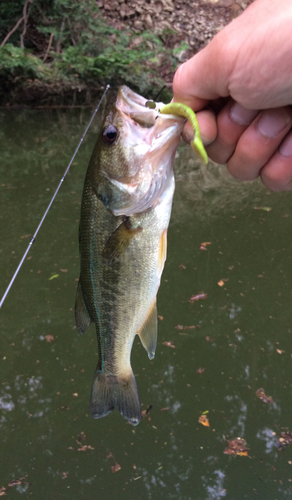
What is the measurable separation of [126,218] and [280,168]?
2.37 feet

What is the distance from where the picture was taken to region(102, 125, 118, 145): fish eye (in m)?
1.55

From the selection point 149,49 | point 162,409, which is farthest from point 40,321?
point 149,49

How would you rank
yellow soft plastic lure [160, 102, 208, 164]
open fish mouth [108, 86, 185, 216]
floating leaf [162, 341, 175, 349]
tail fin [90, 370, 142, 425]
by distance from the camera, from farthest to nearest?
floating leaf [162, 341, 175, 349], tail fin [90, 370, 142, 425], open fish mouth [108, 86, 185, 216], yellow soft plastic lure [160, 102, 208, 164]

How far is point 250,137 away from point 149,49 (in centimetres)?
1176

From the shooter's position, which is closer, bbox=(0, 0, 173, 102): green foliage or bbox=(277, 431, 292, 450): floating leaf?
bbox=(277, 431, 292, 450): floating leaf

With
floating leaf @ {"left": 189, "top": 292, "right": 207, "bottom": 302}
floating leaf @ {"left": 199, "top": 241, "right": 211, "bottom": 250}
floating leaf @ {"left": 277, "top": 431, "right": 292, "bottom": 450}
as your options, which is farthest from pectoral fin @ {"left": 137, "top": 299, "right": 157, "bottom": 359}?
floating leaf @ {"left": 199, "top": 241, "right": 211, "bottom": 250}

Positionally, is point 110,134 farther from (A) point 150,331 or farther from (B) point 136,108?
(A) point 150,331

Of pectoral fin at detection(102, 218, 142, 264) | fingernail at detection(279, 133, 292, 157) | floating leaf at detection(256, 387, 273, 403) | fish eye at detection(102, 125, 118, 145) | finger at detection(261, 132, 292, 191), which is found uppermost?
fish eye at detection(102, 125, 118, 145)

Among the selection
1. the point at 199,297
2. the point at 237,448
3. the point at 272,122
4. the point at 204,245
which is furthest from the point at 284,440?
the point at 272,122

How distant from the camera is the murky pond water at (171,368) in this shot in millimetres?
2955

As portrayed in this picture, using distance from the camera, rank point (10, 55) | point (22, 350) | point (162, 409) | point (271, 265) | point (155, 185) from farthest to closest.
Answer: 1. point (10, 55)
2. point (271, 265)
3. point (22, 350)
4. point (162, 409)
5. point (155, 185)

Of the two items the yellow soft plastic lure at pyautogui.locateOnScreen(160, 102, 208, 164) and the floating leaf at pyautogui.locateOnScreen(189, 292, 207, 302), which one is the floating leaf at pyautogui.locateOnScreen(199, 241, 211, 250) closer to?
the floating leaf at pyautogui.locateOnScreen(189, 292, 207, 302)

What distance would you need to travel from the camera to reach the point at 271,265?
486 cm

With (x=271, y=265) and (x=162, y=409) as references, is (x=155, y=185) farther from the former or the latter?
(x=271, y=265)
